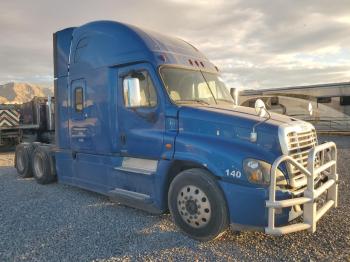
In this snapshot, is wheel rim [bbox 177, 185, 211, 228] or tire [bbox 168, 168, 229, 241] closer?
tire [bbox 168, 168, 229, 241]

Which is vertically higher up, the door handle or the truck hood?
the truck hood

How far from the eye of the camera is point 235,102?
7.06m

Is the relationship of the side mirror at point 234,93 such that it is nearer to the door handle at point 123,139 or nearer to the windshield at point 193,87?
the windshield at point 193,87

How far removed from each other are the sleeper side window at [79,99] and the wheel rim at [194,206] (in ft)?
11.1

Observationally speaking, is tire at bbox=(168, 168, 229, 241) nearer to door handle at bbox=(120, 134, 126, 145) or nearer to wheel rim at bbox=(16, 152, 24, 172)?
door handle at bbox=(120, 134, 126, 145)

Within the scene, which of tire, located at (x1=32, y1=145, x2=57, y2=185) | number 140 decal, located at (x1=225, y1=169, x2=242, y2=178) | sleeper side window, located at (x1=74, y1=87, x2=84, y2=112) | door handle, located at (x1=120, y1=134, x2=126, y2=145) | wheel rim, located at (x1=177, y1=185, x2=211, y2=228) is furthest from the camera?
tire, located at (x1=32, y1=145, x2=57, y2=185)

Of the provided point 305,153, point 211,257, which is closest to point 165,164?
point 211,257

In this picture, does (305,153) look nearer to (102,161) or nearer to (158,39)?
(158,39)

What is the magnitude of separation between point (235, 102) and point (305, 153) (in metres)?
2.10

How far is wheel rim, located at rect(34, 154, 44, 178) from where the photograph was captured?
364 inches

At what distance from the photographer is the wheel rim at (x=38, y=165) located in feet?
30.3

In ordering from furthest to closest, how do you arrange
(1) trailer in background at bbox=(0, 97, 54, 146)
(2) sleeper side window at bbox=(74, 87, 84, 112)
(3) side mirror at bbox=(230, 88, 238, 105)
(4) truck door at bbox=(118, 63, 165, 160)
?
(1) trailer in background at bbox=(0, 97, 54, 146) < (2) sleeper side window at bbox=(74, 87, 84, 112) < (3) side mirror at bbox=(230, 88, 238, 105) < (4) truck door at bbox=(118, 63, 165, 160)

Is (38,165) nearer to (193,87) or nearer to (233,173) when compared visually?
(193,87)

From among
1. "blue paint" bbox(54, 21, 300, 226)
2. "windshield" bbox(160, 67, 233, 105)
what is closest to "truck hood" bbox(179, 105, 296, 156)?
"blue paint" bbox(54, 21, 300, 226)
